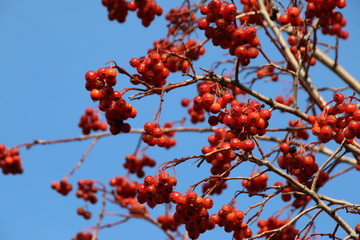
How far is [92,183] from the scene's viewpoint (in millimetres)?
7480

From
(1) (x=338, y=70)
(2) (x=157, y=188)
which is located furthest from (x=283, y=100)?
(2) (x=157, y=188)

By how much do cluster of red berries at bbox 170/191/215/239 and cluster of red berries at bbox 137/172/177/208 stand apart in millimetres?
120

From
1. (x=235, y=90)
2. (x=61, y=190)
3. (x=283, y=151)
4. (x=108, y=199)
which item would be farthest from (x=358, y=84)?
(x=61, y=190)

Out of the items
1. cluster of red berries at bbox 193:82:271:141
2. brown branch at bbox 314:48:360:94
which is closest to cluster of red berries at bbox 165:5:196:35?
brown branch at bbox 314:48:360:94

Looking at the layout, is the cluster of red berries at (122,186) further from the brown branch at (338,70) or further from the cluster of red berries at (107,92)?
the cluster of red berries at (107,92)

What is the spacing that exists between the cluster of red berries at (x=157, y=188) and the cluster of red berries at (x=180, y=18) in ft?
8.60

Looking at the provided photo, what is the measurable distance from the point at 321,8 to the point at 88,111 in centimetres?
399

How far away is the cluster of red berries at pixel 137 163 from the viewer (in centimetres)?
690

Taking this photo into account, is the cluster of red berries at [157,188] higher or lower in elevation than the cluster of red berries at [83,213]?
lower

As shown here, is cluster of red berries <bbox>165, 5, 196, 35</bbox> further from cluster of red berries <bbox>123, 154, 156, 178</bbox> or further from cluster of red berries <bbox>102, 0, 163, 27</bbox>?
cluster of red berries <bbox>123, 154, 156, 178</bbox>

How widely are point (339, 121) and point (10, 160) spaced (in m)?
4.98

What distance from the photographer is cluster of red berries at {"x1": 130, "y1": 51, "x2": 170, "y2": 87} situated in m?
3.76

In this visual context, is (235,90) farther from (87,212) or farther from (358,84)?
(87,212)

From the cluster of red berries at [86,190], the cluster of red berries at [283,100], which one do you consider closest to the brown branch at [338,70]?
the cluster of red berries at [283,100]
